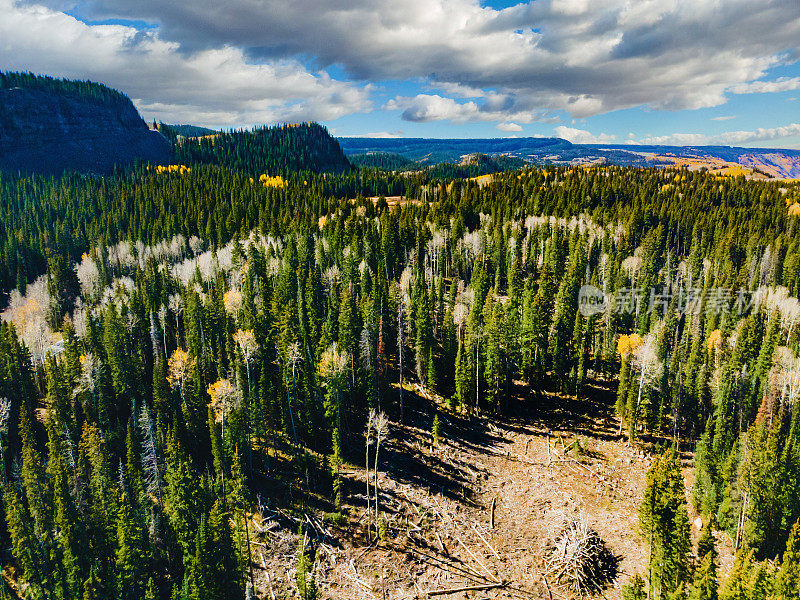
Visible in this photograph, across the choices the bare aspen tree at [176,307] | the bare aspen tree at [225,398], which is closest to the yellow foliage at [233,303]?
the bare aspen tree at [176,307]

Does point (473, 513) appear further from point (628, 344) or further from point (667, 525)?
point (628, 344)

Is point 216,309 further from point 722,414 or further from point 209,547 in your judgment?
point 722,414

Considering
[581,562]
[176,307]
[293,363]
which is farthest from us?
[176,307]

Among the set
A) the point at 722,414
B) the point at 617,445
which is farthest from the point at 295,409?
the point at 722,414

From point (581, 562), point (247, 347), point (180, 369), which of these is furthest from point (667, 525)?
point (180, 369)

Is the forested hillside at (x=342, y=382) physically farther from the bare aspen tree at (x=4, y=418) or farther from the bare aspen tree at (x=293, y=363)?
the bare aspen tree at (x=4, y=418)

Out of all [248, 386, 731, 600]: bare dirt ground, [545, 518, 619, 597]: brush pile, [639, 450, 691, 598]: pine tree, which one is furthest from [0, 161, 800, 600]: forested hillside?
[545, 518, 619, 597]: brush pile
